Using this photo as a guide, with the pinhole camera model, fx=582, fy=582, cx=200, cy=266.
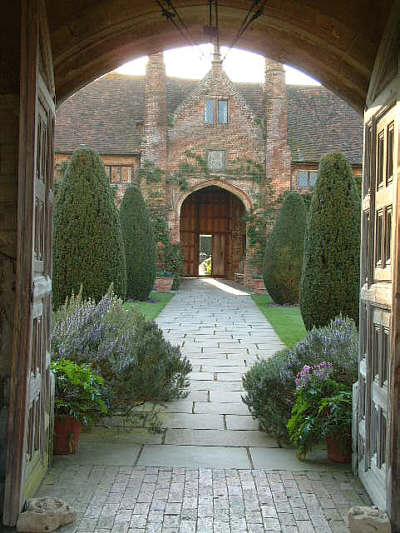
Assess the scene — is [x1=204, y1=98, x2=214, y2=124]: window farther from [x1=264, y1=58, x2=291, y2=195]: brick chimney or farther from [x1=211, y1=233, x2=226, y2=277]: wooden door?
[x1=211, y1=233, x2=226, y2=277]: wooden door

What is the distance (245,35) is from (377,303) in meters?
2.35

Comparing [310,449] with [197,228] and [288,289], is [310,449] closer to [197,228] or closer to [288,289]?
[288,289]

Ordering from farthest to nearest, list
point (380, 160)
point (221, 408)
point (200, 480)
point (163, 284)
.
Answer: point (163, 284) < point (221, 408) < point (200, 480) < point (380, 160)

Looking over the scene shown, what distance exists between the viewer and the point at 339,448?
14.0ft

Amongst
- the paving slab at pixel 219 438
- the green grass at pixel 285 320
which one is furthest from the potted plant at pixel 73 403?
the green grass at pixel 285 320

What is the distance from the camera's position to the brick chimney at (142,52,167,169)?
889 inches

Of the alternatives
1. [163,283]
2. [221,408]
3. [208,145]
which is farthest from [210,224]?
[221,408]

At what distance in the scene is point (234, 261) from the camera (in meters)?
27.7

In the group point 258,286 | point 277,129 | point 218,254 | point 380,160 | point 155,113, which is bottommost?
point 258,286

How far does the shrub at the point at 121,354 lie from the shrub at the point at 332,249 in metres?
4.81

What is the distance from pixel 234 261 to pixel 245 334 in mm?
16436

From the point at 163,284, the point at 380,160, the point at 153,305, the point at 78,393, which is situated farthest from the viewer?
the point at 163,284

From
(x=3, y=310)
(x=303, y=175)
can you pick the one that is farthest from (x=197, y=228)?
(x=3, y=310)

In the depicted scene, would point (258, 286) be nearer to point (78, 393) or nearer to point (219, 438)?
point (219, 438)
